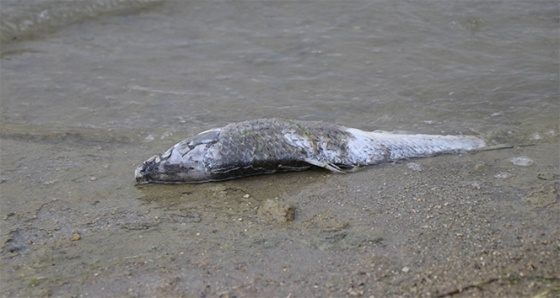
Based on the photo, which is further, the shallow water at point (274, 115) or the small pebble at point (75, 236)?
the small pebble at point (75, 236)

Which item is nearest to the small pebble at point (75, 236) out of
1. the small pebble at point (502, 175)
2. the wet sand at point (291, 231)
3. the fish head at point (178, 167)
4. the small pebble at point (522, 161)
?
the wet sand at point (291, 231)

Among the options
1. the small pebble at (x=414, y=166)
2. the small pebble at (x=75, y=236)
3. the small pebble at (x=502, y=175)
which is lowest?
the small pebble at (x=414, y=166)

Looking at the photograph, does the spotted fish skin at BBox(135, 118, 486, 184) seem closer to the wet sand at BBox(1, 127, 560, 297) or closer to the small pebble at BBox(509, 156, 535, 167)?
the wet sand at BBox(1, 127, 560, 297)

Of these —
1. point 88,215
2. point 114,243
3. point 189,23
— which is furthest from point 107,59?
point 114,243

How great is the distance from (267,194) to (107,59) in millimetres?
4558

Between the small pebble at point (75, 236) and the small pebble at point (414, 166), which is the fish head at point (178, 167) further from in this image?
the small pebble at point (414, 166)

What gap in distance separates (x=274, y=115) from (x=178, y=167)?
6.17 feet

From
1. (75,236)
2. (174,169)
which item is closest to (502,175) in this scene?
(174,169)

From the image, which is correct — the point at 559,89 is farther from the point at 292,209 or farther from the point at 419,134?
the point at 292,209

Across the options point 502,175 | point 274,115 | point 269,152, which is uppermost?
point 269,152

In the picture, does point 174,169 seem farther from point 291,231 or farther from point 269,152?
point 291,231

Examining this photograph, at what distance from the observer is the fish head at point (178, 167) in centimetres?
631

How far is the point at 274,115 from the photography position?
7.93 metres

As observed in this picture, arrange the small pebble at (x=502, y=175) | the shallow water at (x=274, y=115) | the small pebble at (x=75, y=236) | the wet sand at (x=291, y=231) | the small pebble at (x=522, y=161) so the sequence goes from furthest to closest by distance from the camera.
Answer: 1. the small pebble at (x=522, y=161)
2. the small pebble at (x=502, y=175)
3. the small pebble at (x=75, y=236)
4. the shallow water at (x=274, y=115)
5. the wet sand at (x=291, y=231)
